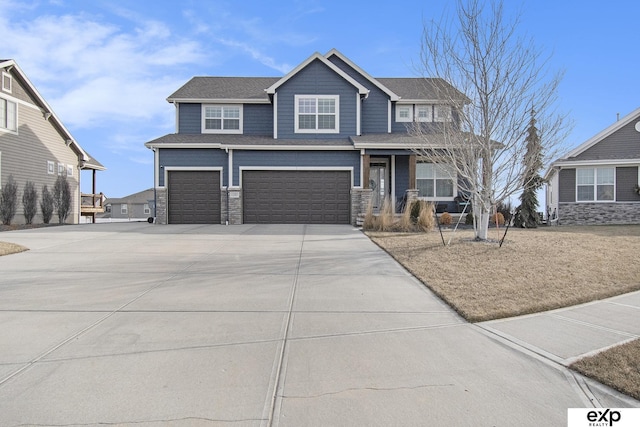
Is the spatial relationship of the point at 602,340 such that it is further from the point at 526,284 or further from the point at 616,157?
the point at 616,157

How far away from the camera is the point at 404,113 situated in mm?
21531

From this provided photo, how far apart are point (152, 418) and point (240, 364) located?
3.32 ft

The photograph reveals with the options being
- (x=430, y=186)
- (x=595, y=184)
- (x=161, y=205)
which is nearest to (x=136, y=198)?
(x=161, y=205)

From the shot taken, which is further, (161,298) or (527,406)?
(161,298)

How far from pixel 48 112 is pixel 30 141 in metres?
2.18

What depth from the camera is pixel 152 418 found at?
2963mm

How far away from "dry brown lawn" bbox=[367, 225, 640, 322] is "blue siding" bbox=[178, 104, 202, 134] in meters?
13.2

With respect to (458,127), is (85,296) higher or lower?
lower

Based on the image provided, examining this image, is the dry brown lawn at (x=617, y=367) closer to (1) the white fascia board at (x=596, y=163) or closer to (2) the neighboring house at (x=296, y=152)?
(2) the neighboring house at (x=296, y=152)

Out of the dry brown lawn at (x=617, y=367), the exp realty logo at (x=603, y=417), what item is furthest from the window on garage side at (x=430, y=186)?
the exp realty logo at (x=603, y=417)

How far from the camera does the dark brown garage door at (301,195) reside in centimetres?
1891

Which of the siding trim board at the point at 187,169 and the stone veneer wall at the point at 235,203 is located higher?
the siding trim board at the point at 187,169

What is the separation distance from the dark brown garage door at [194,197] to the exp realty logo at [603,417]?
1771cm

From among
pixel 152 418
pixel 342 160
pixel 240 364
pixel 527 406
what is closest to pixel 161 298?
pixel 240 364
